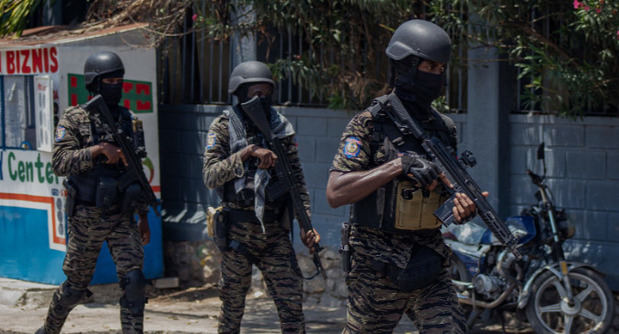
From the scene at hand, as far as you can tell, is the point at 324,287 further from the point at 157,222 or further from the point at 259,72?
the point at 259,72

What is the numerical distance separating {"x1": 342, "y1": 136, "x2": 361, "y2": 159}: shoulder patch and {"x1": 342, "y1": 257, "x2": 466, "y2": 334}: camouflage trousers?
0.50 m

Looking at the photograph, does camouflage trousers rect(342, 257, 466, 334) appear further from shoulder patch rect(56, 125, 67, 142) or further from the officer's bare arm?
shoulder patch rect(56, 125, 67, 142)

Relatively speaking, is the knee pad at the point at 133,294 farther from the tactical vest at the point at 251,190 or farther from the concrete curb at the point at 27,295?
the concrete curb at the point at 27,295

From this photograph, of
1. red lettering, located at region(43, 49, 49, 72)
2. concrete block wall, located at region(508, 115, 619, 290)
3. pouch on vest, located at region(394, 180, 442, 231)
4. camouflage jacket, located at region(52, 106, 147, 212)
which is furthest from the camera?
red lettering, located at region(43, 49, 49, 72)

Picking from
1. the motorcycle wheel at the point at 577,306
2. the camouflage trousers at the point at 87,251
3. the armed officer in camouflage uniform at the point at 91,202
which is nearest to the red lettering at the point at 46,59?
the armed officer in camouflage uniform at the point at 91,202

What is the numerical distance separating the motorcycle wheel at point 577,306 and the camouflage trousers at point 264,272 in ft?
6.18

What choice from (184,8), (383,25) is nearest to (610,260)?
(383,25)

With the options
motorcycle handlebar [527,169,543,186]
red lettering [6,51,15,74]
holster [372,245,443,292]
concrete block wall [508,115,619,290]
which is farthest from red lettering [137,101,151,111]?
holster [372,245,443,292]

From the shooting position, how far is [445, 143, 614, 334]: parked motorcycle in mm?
6297

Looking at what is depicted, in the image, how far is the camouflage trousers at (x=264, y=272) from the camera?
532 centimetres

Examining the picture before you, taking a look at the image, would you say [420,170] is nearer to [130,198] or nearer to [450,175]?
[450,175]

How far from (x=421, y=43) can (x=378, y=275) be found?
1.02m

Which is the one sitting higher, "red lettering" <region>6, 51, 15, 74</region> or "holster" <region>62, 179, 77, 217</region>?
"red lettering" <region>6, 51, 15, 74</region>

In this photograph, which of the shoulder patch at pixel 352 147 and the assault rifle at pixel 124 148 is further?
the assault rifle at pixel 124 148
